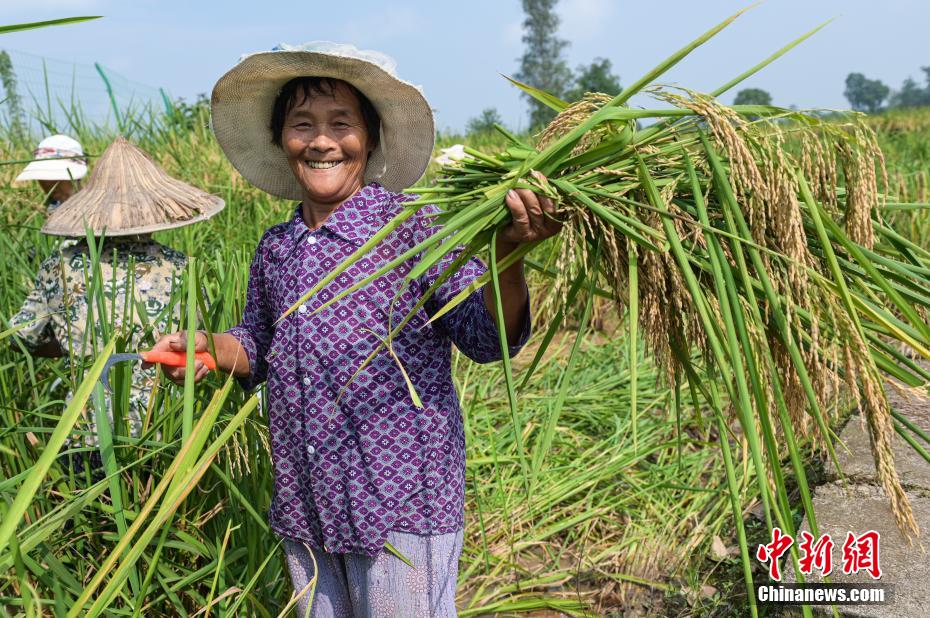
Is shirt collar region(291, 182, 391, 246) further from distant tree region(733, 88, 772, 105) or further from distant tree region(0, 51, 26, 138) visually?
distant tree region(0, 51, 26, 138)

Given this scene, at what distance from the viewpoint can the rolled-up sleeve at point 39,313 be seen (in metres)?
2.37

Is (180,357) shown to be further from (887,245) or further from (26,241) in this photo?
(26,241)

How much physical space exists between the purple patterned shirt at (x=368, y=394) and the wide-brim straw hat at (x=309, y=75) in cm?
25

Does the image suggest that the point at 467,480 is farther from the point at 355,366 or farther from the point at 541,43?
the point at 541,43

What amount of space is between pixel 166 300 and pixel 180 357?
1039 mm

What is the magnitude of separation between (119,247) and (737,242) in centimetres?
208

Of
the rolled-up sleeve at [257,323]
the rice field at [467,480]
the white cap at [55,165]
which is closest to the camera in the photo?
the rice field at [467,480]

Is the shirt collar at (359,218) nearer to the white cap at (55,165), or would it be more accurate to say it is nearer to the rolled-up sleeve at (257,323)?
the rolled-up sleeve at (257,323)

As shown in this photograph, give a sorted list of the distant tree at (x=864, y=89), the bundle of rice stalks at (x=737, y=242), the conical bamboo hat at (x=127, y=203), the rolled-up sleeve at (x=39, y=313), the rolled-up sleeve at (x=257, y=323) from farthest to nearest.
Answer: the distant tree at (x=864, y=89) → the conical bamboo hat at (x=127, y=203) → the rolled-up sleeve at (x=39, y=313) → the rolled-up sleeve at (x=257, y=323) → the bundle of rice stalks at (x=737, y=242)

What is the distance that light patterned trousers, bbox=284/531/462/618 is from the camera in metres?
1.61

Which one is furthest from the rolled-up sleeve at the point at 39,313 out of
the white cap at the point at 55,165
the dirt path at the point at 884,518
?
the dirt path at the point at 884,518

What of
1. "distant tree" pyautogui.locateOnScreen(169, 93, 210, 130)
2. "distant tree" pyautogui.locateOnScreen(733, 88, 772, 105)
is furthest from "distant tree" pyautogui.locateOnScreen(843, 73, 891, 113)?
"distant tree" pyautogui.locateOnScreen(169, 93, 210, 130)

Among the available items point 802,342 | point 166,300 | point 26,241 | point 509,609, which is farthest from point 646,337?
point 26,241

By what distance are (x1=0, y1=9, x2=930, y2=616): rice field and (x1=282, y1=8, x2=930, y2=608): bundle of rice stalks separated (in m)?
0.08
